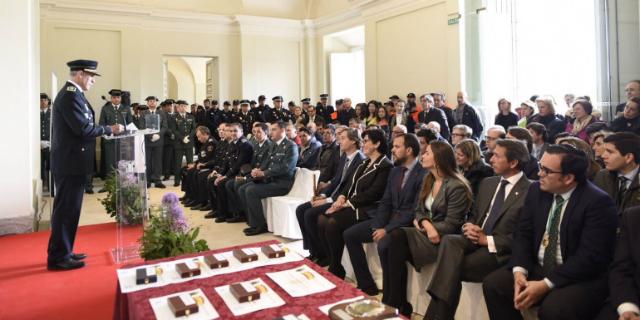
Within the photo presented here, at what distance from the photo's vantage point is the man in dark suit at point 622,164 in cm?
274

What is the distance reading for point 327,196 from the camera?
4.85m

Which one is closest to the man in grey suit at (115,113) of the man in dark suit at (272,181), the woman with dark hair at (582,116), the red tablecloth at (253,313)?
the man in dark suit at (272,181)

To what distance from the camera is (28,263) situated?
404 cm

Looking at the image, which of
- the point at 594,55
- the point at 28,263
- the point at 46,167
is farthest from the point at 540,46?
the point at 46,167

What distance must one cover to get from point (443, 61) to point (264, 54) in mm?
5581

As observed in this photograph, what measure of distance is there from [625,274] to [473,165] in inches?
60.2

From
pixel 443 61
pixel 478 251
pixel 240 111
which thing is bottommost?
pixel 478 251

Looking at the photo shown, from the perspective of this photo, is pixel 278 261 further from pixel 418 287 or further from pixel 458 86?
pixel 458 86

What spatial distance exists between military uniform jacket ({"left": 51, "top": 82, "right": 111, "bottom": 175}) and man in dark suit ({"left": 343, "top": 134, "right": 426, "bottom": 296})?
2.21 m

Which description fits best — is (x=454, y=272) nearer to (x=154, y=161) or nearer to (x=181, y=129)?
(x=154, y=161)

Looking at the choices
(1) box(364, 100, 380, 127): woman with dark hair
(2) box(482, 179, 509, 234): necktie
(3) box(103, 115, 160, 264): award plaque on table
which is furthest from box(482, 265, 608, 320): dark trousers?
(1) box(364, 100, 380, 127): woman with dark hair

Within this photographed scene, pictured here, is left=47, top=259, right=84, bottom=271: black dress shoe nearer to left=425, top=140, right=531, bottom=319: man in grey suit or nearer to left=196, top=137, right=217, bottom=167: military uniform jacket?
left=425, top=140, right=531, bottom=319: man in grey suit

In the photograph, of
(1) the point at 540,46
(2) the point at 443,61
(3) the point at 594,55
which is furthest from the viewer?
(2) the point at 443,61

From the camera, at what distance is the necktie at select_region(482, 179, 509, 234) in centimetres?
286
